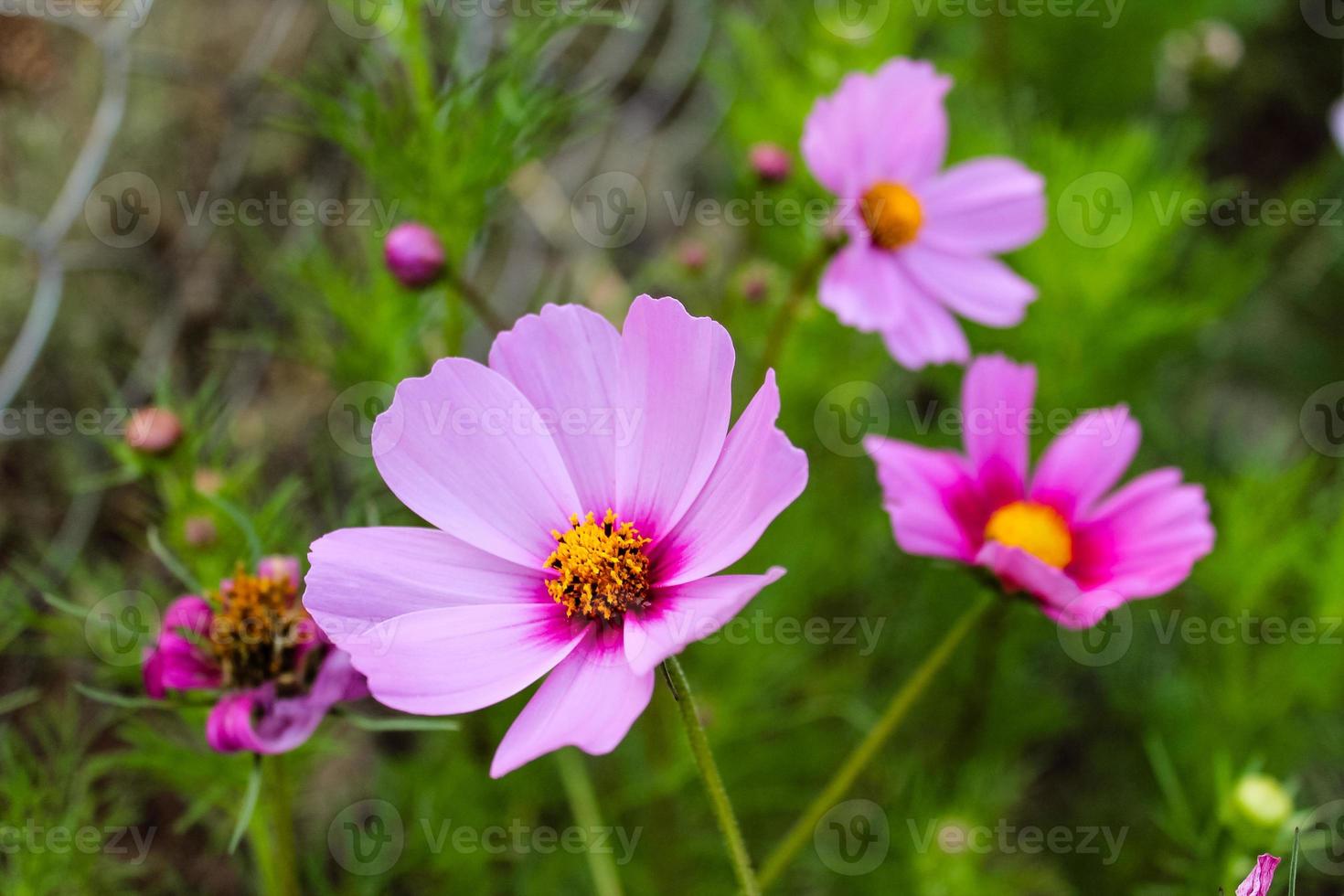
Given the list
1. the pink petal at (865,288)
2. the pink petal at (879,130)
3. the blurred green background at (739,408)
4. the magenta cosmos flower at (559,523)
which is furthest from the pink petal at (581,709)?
the pink petal at (879,130)

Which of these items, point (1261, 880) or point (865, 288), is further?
point (865, 288)

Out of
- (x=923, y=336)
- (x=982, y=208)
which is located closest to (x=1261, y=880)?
(x=923, y=336)

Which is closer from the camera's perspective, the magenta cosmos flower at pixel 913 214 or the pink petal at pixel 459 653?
the pink petal at pixel 459 653

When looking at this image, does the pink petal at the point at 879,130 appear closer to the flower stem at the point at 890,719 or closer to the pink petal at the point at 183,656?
the flower stem at the point at 890,719

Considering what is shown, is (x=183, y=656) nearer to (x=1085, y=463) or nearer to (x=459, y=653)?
(x=459, y=653)

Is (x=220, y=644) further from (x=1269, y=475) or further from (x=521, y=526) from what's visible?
(x=1269, y=475)

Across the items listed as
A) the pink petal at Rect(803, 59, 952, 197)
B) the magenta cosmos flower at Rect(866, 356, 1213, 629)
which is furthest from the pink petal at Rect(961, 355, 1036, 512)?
the pink petal at Rect(803, 59, 952, 197)

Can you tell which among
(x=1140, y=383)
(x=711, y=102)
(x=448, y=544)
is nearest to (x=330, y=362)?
(x=448, y=544)
